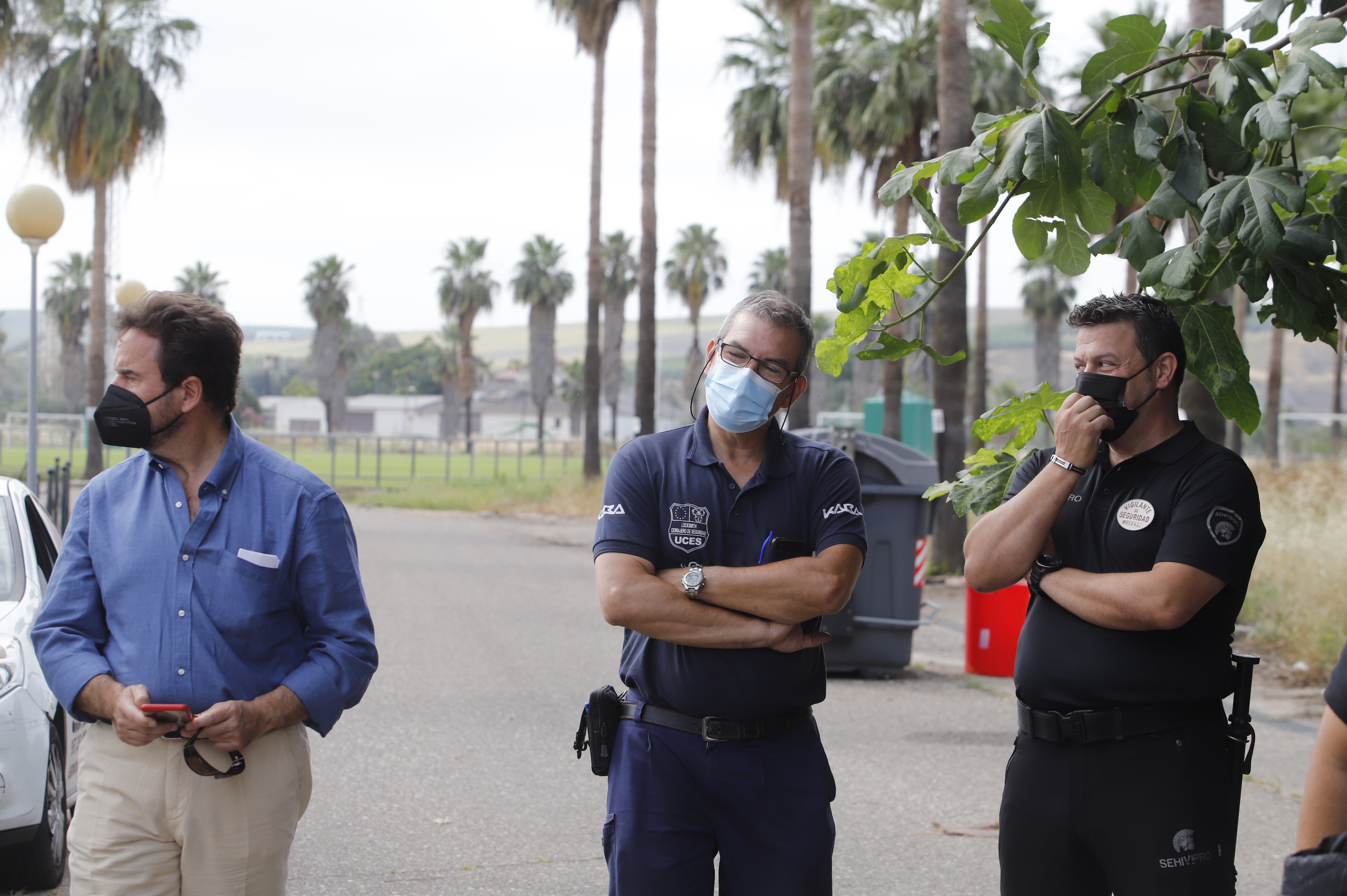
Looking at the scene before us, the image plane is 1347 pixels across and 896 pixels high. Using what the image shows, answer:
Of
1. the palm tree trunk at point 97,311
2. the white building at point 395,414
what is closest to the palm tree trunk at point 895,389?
the palm tree trunk at point 97,311

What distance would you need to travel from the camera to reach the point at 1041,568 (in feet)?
9.98

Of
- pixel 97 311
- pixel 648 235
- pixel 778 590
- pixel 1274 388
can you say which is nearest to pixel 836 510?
pixel 778 590

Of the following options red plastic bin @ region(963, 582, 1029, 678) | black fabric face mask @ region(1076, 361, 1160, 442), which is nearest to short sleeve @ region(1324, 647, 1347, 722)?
black fabric face mask @ region(1076, 361, 1160, 442)

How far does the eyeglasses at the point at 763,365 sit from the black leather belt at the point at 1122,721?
1045mm

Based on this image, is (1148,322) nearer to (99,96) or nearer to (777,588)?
(777,588)

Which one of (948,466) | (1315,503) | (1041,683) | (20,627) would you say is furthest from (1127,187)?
(1315,503)

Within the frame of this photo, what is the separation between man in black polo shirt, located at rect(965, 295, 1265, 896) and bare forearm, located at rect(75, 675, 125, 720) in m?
2.09

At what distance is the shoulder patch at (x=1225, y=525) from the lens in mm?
2822

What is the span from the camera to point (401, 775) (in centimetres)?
627

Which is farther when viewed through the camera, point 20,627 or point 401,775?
point 401,775

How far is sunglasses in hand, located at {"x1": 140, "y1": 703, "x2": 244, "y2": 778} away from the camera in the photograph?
102 inches

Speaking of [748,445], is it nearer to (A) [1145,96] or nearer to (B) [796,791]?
(B) [796,791]

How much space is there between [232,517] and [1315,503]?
1626 centimetres

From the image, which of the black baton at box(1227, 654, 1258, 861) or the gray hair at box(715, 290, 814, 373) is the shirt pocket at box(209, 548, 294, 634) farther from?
the black baton at box(1227, 654, 1258, 861)
